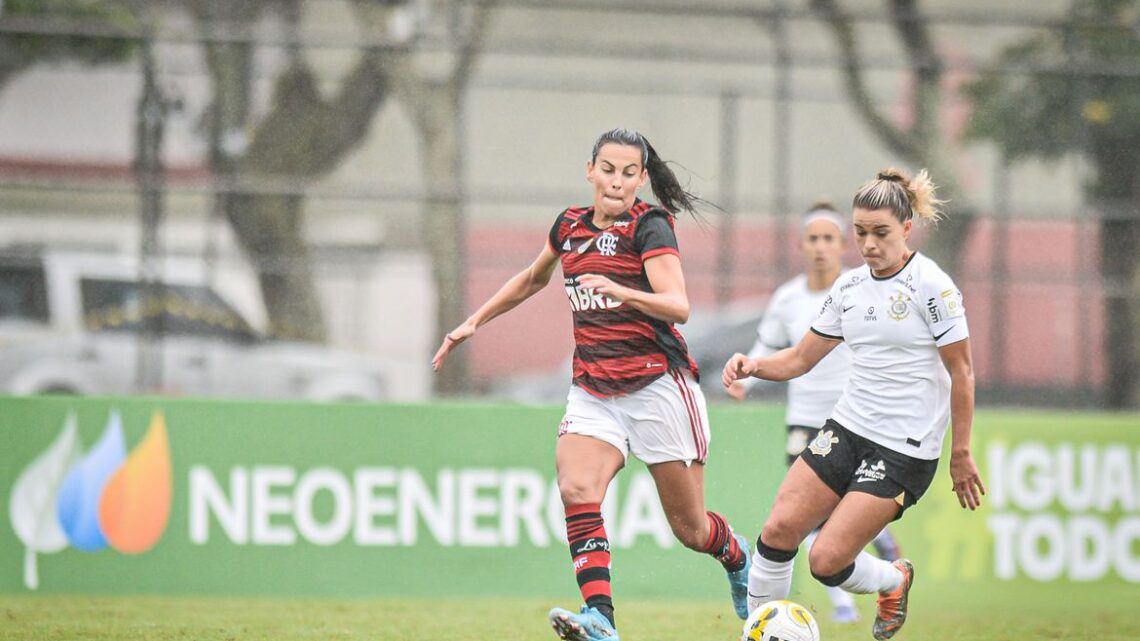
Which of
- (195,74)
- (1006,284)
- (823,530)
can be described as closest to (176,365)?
(195,74)

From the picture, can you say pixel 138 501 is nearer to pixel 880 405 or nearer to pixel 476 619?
pixel 476 619

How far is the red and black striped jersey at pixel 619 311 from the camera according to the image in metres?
6.64

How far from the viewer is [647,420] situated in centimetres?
673

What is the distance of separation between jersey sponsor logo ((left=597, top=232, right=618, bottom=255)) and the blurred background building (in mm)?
7660

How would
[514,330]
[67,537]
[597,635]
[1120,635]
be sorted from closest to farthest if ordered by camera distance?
[597,635] < [1120,635] < [67,537] < [514,330]

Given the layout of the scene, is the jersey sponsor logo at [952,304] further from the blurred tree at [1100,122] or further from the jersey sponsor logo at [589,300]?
the blurred tree at [1100,122]

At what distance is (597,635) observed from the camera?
6.23 m

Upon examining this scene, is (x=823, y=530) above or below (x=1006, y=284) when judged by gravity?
below

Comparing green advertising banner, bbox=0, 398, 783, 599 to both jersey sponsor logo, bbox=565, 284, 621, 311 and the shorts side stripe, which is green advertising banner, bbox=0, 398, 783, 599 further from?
jersey sponsor logo, bbox=565, 284, 621, 311

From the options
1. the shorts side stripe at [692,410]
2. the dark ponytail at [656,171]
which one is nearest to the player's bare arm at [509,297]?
the dark ponytail at [656,171]

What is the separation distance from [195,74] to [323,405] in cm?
538


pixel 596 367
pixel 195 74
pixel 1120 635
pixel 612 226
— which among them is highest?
pixel 195 74

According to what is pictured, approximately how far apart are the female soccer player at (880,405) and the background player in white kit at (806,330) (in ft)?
6.14

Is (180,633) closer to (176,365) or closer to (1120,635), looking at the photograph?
(1120,635)
